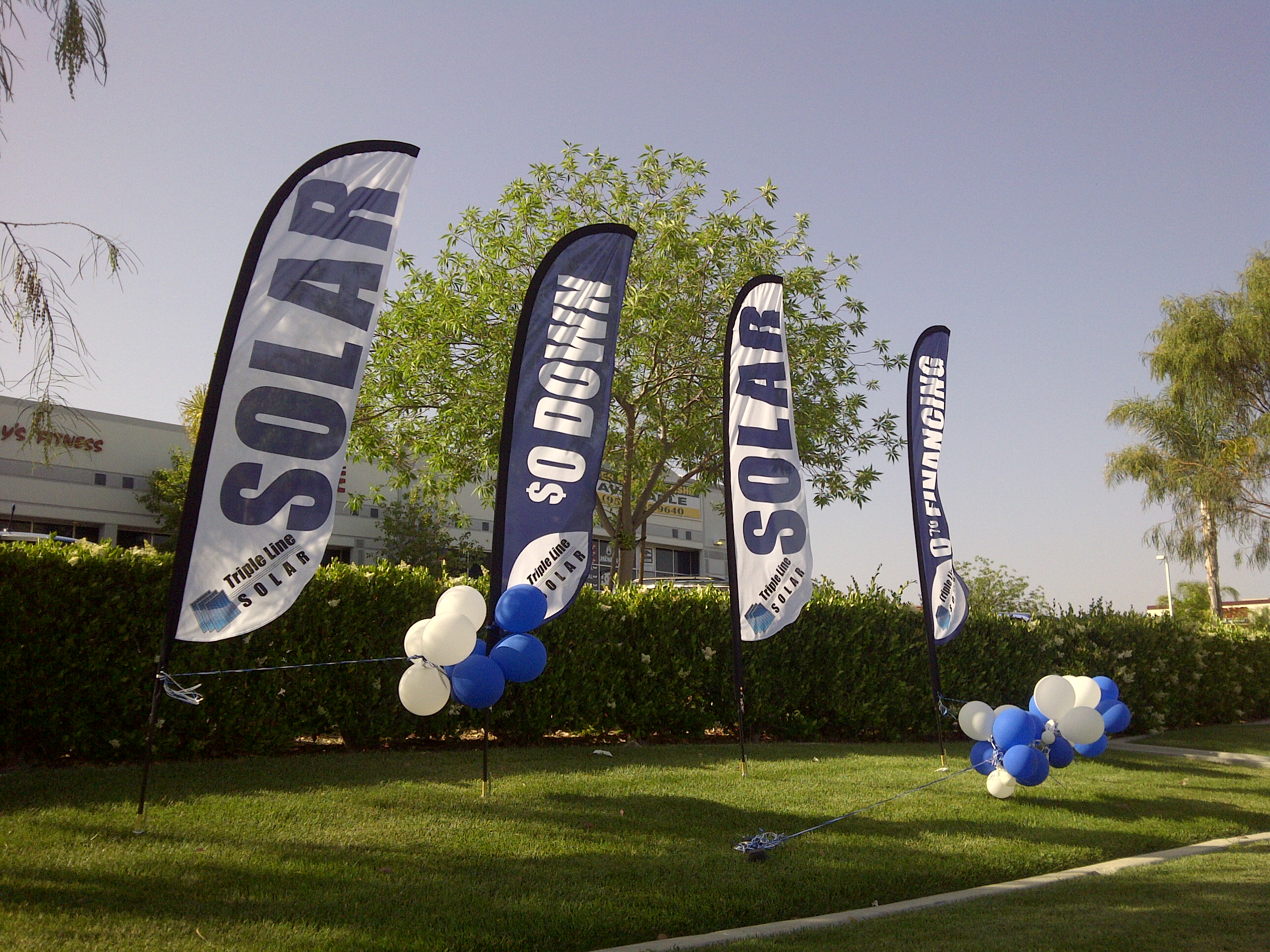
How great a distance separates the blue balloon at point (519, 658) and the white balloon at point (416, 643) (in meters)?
0.62

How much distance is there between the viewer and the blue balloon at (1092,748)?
889 centimetres

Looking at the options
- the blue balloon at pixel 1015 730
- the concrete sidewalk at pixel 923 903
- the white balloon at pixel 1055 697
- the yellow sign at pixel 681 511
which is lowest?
the concrete sidewalk at pixel 923 903

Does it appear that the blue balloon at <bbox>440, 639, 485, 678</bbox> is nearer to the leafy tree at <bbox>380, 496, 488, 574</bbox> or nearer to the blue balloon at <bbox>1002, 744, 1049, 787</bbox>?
the blue balloon at <bbox>1002, 744, 1049, 787</bbox>

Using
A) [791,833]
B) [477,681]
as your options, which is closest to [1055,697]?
[791,833]

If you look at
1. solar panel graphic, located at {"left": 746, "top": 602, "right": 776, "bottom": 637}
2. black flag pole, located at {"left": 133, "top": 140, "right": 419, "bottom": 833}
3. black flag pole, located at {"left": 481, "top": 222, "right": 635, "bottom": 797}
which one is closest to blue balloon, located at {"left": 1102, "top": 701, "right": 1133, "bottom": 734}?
solar panel graphic, located at {"left": 746, "top": 602, "right": 776, "bottom": 637}

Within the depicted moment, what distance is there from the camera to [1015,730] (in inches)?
327

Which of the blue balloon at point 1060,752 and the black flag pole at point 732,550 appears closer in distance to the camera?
the blue balloon at point 1060,752

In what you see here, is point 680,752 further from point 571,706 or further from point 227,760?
point 227,760

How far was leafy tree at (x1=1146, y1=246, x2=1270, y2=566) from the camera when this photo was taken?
28922 millimetres

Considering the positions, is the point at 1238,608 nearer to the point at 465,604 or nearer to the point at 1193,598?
the point at 1193,598

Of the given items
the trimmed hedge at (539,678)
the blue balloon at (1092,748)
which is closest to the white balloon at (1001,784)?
the blue balloon at (1092,748)

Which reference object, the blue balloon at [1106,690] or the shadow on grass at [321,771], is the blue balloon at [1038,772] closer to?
the blue balloon at [1106,690]

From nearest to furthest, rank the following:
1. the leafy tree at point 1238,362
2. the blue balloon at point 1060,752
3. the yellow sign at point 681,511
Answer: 1. the blue balloon at point 1060,752
2. the leafy tree at point 1238,362
3. the yellow sign at point 681,511

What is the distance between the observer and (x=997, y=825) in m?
7.94
